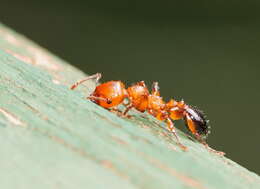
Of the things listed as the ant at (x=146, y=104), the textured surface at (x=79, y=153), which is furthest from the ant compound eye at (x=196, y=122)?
the textured surface at (x=79, y=153)

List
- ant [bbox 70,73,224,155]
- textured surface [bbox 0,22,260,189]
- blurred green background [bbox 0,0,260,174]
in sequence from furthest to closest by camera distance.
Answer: blurred green background [bbox 0,0,260,174]
ant [bbox 70,73,224,155]
textured surface [bbox 0,22,260,189]

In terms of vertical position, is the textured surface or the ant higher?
the ant

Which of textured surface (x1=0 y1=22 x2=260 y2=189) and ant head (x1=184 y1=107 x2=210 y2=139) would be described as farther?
ant head (x1=184 y1=107 x2=210 y2=139)

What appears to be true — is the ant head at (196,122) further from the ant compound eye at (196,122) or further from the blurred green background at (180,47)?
the blurred green background at (180,47)

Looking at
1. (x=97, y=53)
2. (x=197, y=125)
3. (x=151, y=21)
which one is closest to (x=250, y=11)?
(x=151, y=21)

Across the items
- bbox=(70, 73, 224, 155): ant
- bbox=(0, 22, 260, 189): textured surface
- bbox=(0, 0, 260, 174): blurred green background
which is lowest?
bbox=(0, 22, 260, 189): textured surface

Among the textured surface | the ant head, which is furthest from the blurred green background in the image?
the textured surface

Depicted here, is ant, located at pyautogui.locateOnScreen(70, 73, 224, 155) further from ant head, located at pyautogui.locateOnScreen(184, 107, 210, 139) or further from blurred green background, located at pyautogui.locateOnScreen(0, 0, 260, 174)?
blurred green background, located at pyautogui.locateOnScreen(0, 0, 260, 174)

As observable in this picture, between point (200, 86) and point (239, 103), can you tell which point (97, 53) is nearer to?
point (200, 86)
